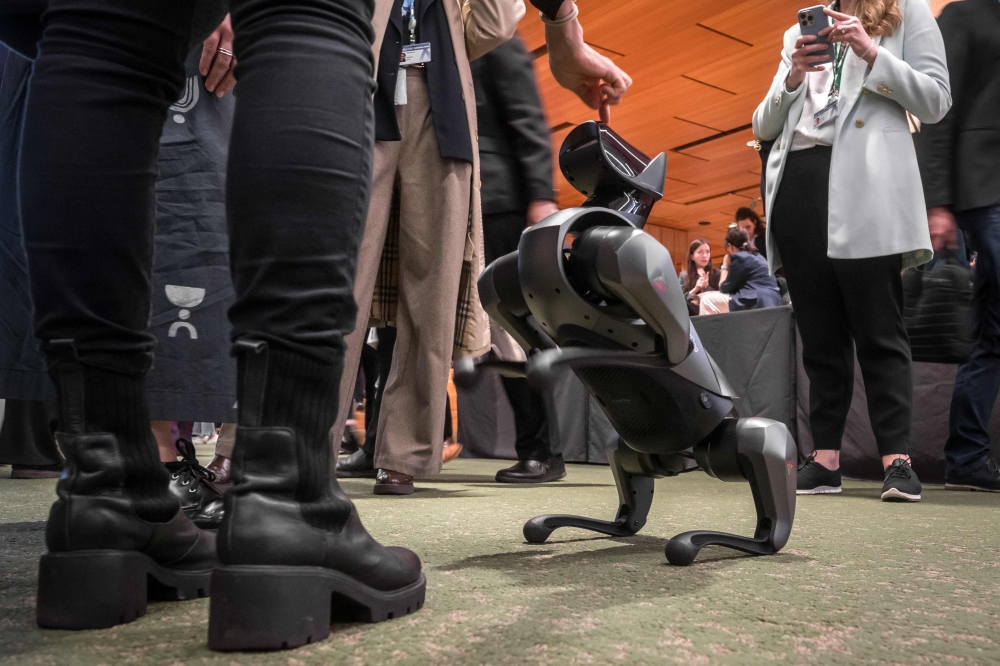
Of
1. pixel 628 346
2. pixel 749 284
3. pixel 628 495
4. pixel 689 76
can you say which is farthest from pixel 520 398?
pixel 689 76

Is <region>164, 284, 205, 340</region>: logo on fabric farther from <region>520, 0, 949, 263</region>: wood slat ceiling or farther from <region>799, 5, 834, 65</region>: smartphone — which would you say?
<region>520, 0, 949, 263</region>: wood slat ceiling

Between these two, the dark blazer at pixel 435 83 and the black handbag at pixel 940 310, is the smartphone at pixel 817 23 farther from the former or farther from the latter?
the dark blazer at pixel 435 83

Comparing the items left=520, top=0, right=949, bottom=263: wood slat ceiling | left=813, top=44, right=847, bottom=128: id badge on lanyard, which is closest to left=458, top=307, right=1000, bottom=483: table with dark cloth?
left=813, top=44, right=847, bottom=128: id badge on lanyard

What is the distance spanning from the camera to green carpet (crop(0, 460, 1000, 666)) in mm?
480

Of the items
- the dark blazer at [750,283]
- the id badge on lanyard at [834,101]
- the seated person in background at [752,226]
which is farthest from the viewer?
the seated person in background at [752,226]

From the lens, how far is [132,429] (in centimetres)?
60

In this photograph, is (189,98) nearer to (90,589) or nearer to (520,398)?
(90,589)

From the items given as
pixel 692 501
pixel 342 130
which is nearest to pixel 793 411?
pixel 692 501

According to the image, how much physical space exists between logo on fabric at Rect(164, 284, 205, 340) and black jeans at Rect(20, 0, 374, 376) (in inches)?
23.2

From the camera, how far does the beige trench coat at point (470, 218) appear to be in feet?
5.45

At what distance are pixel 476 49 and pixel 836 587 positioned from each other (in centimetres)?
137

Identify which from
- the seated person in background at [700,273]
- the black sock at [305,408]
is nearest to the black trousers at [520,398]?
the black sock at [305,408]

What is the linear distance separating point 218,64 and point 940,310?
5.27 ft

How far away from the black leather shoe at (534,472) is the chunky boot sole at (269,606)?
1.61 m
